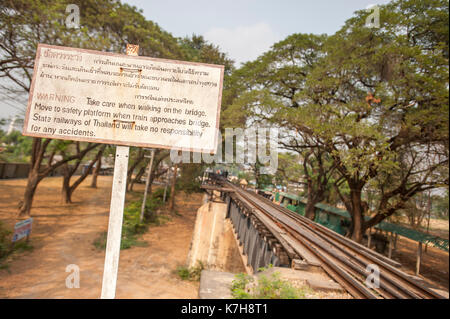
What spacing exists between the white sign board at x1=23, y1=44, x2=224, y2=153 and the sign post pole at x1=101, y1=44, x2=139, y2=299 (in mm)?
189

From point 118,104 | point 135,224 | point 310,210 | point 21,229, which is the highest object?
point 118,104

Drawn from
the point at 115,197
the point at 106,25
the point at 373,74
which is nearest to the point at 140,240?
the point at 106,25

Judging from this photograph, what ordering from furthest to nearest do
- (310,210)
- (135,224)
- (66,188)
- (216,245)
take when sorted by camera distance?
(66,188), (135,224), (310,210), (216,245)

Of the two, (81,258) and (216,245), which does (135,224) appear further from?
(216,245)

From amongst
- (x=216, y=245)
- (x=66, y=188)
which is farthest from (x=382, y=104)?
(x=66, y=188)

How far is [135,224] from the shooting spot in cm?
1848

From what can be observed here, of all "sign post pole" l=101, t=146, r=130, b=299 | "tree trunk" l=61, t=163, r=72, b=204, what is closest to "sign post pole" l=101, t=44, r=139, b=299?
"sign post pole" l=101, t=146, r=130, b=299

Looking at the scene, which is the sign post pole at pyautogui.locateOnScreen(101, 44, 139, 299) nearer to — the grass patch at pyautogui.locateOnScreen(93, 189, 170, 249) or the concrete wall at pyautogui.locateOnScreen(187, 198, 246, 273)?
the concrete wall at pyautogui.locateOnScreen(187, 198, 246, 273)

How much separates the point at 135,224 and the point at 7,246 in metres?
8.56

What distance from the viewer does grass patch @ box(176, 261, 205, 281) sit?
11914 millimetres

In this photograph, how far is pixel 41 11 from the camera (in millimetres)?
9305
